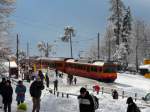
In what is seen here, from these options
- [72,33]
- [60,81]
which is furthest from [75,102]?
[72,33]

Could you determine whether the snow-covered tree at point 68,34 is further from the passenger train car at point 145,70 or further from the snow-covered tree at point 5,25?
the snow-covered tree at point 5,25

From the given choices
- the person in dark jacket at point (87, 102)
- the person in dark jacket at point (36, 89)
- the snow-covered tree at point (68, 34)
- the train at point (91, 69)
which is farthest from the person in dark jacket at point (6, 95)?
the snow-covered tree at point (68, 34)

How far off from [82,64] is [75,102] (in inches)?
1899

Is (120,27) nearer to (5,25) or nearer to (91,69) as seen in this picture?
(91,69)

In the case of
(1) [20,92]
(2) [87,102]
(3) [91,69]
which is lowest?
(3) [91,69]

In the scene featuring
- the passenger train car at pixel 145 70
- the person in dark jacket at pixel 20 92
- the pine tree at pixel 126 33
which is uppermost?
the pine tree at pixel 126 33

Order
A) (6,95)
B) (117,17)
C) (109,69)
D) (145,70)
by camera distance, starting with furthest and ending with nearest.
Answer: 1. (117,17)
2. (145,70)
3. (109,69)
4. (6,95)

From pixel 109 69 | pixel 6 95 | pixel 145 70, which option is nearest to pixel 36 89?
pixel 6 95

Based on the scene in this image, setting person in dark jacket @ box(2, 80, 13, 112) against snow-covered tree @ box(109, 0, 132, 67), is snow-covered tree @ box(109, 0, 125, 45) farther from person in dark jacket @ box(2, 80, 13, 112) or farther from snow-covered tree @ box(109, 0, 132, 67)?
person in dark jacket @ box(2, 80, 13, 112)

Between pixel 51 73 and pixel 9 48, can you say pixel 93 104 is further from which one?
pixel 51 73

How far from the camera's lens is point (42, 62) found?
9888cm

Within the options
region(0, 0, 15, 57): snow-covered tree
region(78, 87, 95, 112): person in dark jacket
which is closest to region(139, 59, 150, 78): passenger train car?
region(0, 0, 15, 57): snow-covered tree

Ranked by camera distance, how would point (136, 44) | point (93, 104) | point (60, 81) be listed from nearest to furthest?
point (93, 104), point (60, 81), point (136, 44)

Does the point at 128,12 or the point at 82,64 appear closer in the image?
the point at 82,64
